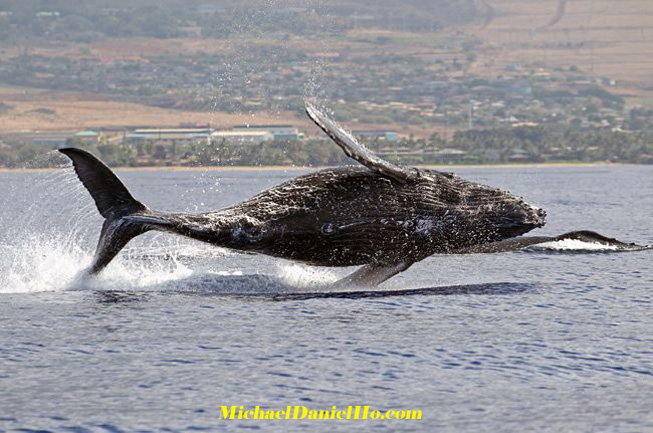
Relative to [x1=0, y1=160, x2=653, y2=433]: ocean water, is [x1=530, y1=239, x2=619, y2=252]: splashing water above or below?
above

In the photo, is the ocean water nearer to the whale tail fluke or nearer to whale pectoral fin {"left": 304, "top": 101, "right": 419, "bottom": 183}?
the whale tail fluke

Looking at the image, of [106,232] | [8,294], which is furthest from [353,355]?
Answer: [8,294]

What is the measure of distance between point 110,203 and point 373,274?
5.54 m

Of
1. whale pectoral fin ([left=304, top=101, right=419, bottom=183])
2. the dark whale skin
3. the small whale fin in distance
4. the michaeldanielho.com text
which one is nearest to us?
the michaeldanielho.com text

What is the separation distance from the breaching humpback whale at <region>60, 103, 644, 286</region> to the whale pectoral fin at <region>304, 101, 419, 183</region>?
0.04m

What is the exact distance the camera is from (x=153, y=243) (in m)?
42.3

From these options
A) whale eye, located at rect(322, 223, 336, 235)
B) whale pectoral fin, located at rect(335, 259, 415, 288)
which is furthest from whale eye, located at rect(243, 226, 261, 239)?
whale pectoral fin, located at rect(335, 259, 415, 288)

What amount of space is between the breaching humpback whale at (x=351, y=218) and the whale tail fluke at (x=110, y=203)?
0.02 metres

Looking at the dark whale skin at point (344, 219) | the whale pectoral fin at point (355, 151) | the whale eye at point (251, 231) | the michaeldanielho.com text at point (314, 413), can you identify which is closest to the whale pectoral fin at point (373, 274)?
the dark whale skin at point (344, 219)

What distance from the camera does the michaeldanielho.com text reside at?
15039 mm

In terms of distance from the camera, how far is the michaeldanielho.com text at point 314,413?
15039 millimetres

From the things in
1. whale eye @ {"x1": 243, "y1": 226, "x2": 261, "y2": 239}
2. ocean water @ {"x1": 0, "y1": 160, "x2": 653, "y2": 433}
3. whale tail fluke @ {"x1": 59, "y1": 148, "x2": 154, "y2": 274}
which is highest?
whale tail fluke @ {"x1": 59, "y1": 148, "x2": 154, "y2": 274}

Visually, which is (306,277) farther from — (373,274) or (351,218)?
(351,218)

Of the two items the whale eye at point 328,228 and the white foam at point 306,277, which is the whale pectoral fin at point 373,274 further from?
the whale eye at point 328,228
